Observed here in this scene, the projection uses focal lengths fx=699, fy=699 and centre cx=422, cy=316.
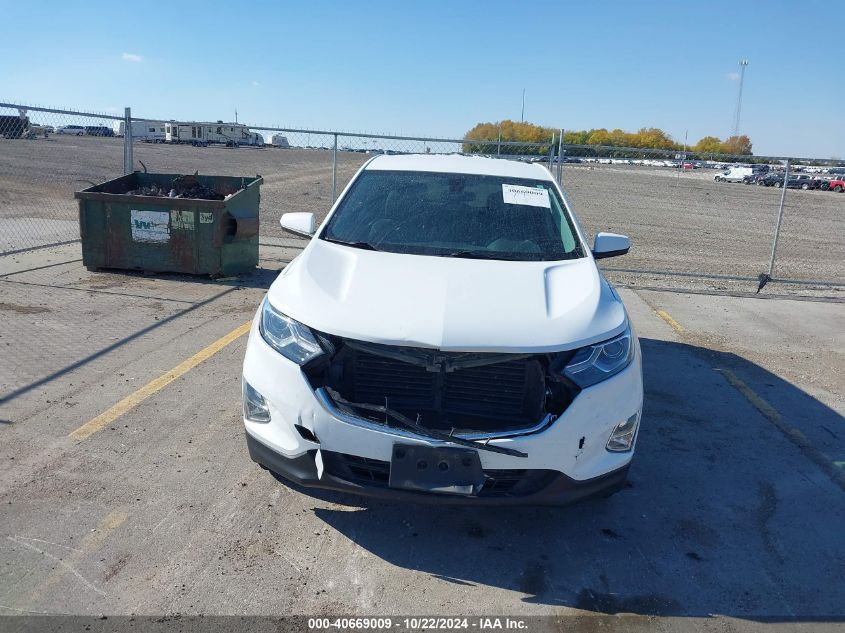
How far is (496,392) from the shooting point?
3287 mm

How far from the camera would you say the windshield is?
4320 millimetres

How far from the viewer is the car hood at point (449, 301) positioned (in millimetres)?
3143

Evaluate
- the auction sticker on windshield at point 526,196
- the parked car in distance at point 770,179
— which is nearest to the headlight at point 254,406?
the auction sticker on windshield at point 526,196

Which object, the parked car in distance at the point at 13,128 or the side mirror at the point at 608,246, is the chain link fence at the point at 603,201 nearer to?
the parked car in distance at the point at 13,128

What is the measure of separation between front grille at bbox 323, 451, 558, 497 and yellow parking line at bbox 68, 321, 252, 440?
6.78 ft

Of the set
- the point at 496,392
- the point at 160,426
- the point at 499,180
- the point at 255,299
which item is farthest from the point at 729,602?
the point at 255,299

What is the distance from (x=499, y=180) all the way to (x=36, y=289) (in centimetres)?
563

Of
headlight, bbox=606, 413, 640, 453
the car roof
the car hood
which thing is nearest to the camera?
the car hood

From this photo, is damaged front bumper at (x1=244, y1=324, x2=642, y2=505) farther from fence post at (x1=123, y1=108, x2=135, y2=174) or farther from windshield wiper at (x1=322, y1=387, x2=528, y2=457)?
fence post at (x1=123, y1=108, x2=135, y2=174)

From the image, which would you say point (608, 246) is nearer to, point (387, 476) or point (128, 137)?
point (387, 476)

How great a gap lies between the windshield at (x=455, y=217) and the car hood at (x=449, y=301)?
0.74 feet

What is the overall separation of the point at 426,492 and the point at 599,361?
1024 mm

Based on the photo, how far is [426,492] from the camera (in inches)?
119

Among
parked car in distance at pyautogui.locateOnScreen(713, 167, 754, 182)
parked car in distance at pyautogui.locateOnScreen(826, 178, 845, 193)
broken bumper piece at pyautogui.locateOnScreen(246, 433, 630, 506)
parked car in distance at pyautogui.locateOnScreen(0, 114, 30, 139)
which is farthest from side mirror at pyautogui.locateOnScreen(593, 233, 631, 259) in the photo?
parked car in distance at pyautogui.locateOnScreen(713, 167, 754, 182)
